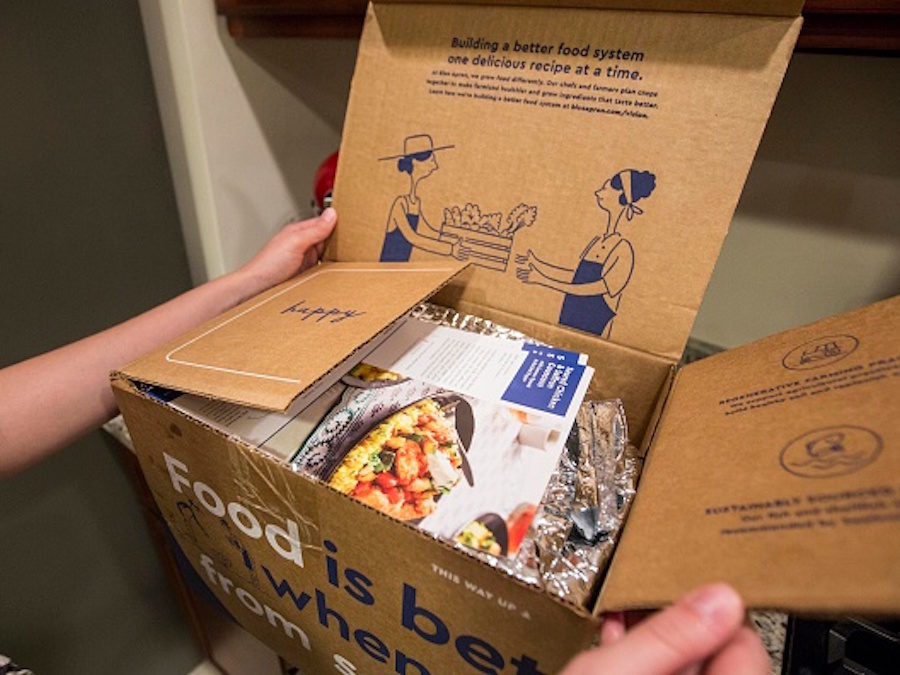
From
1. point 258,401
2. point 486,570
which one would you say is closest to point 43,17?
point 258,401

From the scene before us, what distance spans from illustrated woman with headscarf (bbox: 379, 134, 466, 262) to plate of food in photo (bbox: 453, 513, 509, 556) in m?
0.38

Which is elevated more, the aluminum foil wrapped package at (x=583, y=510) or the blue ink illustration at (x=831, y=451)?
the blue ink illustration at (x=831, y=451)

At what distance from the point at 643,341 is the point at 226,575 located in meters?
0.58

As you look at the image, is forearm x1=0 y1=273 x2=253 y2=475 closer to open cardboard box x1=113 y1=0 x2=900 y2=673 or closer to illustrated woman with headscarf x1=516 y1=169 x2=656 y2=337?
open cardboard box x1=113 y1=0 x2=900 y2=673

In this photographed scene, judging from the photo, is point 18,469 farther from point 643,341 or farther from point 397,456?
point 643,341

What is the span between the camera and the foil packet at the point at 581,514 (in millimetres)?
382

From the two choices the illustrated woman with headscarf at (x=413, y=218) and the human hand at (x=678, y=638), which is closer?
the human hand at (x=678, y=638)

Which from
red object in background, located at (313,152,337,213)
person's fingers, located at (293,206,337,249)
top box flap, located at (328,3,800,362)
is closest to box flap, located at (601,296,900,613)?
top box flap, located at (328,3,800,362)

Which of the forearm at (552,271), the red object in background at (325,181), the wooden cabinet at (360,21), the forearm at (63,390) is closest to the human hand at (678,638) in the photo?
the forearm at (552,271)

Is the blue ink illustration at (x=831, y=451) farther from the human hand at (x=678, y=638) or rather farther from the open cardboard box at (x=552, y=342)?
the human hand at (x=678, y=638)

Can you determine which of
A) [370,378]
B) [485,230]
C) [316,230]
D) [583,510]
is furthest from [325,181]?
[583,510]

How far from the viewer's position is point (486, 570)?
35 centimetres

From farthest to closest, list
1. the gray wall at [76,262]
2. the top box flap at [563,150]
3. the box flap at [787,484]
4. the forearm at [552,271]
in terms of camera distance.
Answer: the gray wall at [76,262], the forearm at [552,271], the top box flap at [563,150], the box flap at [787,484]

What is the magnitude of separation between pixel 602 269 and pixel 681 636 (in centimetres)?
41
